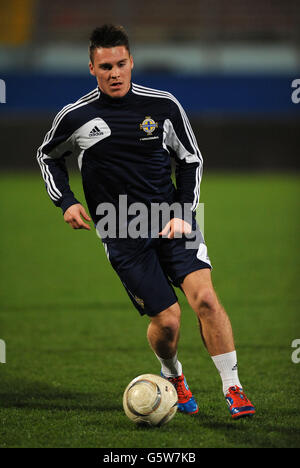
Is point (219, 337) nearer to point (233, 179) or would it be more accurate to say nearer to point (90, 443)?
point (90, 443)

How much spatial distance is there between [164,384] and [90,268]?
19.2ft

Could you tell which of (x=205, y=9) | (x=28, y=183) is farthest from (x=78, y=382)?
(x=205, y=9)

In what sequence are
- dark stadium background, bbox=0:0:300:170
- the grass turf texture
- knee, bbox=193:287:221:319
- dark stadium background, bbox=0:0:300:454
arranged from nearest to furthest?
the grass turf texture
knee, bbox=193:287:221:319
dark stadium background, bbox=0:0:300:454
dark stadium background, bbox=0:0:300:170

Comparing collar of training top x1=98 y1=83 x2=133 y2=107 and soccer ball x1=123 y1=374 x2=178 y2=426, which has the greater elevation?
collar of training top x1=98 y1=83 x2=133 y2=107

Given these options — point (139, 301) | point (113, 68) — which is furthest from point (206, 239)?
point (113, 68)

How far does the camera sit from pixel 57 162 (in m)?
4.35

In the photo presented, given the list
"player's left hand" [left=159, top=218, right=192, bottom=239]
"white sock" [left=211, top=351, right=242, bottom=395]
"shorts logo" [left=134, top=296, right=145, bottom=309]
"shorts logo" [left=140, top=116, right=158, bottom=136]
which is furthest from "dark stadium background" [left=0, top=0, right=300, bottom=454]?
"shorts logo" [left=140, top=116, right=158, bottom=136]

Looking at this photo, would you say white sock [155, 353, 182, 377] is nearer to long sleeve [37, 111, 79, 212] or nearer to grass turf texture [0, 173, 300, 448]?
grass turf texture [0, 173, 300, 448]

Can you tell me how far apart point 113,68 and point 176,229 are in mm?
946

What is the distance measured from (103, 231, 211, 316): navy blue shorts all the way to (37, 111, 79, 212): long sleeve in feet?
1.24

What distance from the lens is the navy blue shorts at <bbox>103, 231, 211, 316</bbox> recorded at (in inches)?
162

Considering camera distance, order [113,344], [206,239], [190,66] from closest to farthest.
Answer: [113,344] < [206,239] < [190,66]

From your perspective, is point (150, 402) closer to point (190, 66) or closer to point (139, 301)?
point (139, 301)

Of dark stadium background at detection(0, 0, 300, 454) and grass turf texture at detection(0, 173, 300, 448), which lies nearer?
grass turf texture at detection(0, 173, 300, 448)
